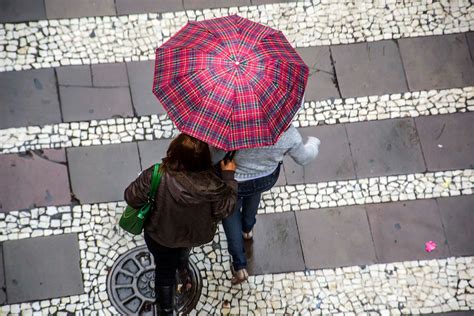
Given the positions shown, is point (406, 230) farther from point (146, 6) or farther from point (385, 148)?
point (146, 6)

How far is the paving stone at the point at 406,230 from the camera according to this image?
521cm

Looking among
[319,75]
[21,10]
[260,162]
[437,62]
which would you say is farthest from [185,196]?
[437,62]

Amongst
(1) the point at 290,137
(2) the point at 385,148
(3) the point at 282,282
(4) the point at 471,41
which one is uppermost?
(4) the point at 471,41

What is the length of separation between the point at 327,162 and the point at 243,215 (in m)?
1.17

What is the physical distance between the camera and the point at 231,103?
11.6 ft

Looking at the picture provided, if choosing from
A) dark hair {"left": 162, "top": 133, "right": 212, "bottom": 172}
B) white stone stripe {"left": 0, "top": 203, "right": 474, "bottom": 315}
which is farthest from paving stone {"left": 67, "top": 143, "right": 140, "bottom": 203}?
dark hair {"left": 162, "top": 133, "right": 212, "bottom": 172}

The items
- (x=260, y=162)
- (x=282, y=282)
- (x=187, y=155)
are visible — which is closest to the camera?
(x=187, y=155)

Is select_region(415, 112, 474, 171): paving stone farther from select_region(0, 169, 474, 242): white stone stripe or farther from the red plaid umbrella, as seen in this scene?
the red plaid umbrella

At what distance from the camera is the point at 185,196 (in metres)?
3.45

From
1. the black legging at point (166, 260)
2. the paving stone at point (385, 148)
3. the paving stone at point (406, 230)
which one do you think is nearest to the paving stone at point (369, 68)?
the paving stone at point (385, 148)

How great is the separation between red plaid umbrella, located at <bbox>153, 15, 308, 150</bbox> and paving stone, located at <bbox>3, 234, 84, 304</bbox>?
1902 millimetres

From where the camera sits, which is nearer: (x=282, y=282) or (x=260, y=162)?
(x=260, y=162)

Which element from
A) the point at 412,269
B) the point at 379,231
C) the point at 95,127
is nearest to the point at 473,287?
the point at 412,269

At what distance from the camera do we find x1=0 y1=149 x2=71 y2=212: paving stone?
5113 millimetres
